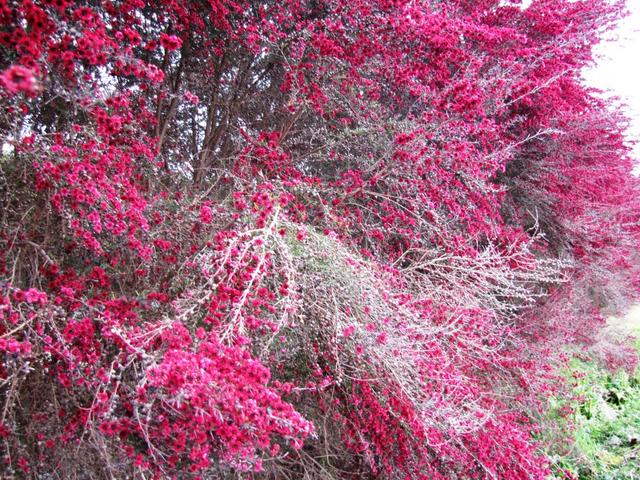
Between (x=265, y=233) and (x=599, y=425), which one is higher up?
(x=265, y=233)

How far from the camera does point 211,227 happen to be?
237cm

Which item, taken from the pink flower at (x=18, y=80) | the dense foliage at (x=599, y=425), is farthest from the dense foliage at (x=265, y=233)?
the dense foliage at (x=599, y=425)

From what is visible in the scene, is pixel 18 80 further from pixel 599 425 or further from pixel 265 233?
pixel 599 425

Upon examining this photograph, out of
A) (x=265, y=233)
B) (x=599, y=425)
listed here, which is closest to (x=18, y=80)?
(x=265, y=233)

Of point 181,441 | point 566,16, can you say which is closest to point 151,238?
point 181,441

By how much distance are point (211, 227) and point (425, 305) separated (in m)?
1.48

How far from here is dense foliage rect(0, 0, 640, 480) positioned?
1476mm

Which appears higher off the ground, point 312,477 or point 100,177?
point 100,177

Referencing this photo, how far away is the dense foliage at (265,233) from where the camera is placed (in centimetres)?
148

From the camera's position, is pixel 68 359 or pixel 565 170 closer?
pixel 68 359

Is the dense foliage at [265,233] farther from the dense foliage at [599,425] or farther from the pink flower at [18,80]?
the dense foliage at [599,425]

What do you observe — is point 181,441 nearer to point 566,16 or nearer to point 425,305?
point 425,305

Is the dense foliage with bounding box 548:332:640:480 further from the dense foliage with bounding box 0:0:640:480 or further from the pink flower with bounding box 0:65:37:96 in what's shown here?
the pink flower with bounding box 0:65:37:96

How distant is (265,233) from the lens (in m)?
Answer: 1.82
